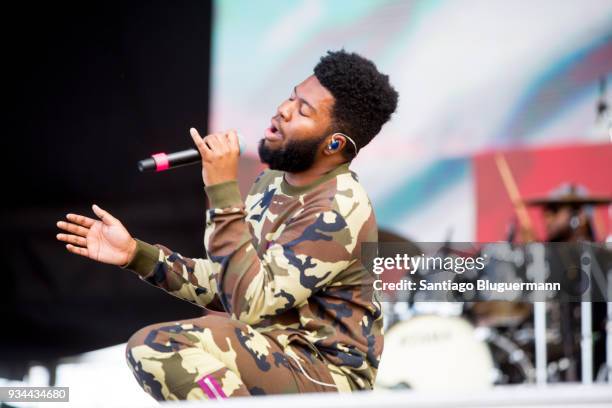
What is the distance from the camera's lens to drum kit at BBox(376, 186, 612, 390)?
3982mm

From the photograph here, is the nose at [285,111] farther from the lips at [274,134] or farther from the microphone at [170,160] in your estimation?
the microphone at [170,160]

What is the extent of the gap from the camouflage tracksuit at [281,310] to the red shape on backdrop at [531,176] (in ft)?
6.71

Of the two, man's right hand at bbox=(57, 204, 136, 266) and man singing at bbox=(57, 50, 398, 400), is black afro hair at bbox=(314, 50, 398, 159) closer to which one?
man singing at bbox=(57, 50, 398, 400)

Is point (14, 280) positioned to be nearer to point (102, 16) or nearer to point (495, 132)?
point (102, 16)

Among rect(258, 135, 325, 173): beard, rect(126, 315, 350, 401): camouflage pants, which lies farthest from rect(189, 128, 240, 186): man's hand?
rect(126, 315, 350, 401): camouflage pants

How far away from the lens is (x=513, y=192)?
3.96 m

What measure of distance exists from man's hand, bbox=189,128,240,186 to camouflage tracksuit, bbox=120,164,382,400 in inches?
1.0

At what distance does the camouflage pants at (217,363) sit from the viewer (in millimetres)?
1704

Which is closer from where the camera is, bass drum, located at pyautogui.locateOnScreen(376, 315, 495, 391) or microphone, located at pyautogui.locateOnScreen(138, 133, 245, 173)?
microphone, located at pyautogui.locateOnScreen(138, 133, 245, 173)

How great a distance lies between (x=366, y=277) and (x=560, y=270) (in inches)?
77.9

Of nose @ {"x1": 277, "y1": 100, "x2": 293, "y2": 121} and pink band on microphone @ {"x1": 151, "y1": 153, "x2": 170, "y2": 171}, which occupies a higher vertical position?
nose @ {"x1": 277, "y1": 100, "x2": 293, "y2": 121}

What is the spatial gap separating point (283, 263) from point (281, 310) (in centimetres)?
10

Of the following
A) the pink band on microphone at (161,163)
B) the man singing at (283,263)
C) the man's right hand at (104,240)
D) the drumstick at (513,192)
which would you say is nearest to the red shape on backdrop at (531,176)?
the drumstick at (513,192)

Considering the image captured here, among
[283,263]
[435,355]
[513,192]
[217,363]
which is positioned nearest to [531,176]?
[513,192]
